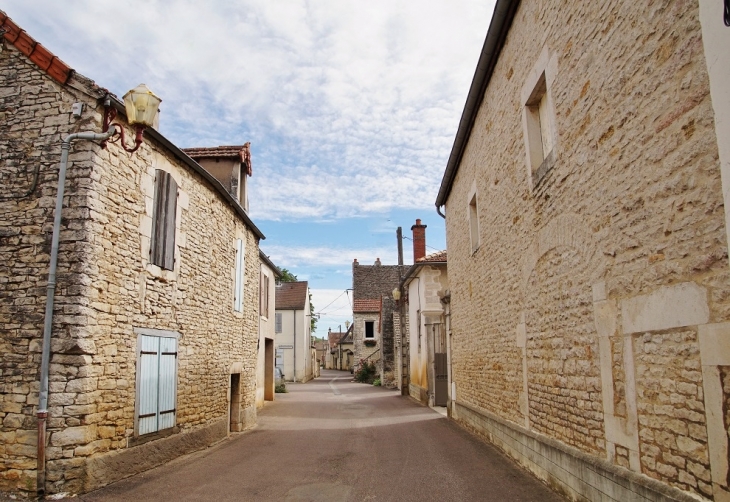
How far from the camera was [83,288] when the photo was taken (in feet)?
21.0

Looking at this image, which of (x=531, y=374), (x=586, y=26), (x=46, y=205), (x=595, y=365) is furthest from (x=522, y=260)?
(x=46, y=205)

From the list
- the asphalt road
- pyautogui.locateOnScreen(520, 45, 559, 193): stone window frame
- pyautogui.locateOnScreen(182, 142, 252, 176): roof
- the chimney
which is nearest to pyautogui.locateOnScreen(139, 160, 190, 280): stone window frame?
the asphalt road

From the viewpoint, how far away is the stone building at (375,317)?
29828mm

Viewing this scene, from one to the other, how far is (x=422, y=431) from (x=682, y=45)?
9.58 meters

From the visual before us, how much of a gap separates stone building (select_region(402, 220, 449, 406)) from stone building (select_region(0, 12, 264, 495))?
31.8 feet

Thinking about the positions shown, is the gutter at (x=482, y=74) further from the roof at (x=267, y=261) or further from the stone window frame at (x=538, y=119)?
the roof at (x=267, y=261)

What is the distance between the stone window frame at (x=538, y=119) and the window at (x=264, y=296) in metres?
12.9

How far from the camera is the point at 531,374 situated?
7457 mm

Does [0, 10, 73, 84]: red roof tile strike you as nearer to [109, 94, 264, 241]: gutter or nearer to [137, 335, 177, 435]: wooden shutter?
[109, 94, 264, 241]: gutter

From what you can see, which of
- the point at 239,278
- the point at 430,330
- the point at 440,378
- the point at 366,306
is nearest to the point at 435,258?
the point at 430,330

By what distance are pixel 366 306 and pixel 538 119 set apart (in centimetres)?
3284

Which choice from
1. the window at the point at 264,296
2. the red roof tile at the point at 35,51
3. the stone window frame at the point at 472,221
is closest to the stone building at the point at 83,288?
the red roof tile at the point at 35,51

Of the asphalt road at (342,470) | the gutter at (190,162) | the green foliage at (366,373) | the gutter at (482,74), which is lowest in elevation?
the green foliage at (366,373)

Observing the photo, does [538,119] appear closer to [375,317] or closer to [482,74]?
[482,74]
